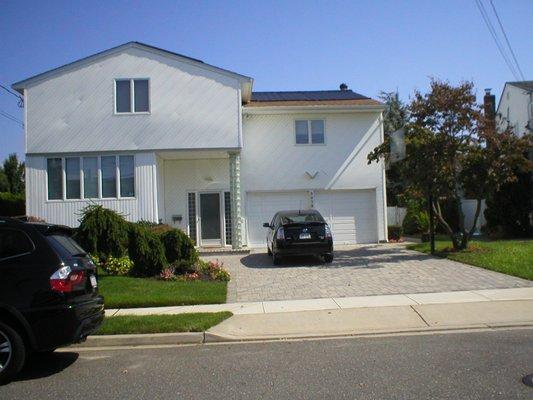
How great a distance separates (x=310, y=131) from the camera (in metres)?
20.5

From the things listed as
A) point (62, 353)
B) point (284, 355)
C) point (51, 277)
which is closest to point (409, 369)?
point (284, 355)

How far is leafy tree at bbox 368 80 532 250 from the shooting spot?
15102mm

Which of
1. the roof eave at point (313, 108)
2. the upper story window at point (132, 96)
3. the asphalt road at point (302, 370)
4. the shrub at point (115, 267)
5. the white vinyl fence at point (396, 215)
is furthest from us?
the white vinyl fence at point (396, 215)

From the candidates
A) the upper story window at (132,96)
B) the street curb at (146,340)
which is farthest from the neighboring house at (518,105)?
the street curb at (146,340)

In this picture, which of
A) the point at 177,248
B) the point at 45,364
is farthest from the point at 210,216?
the point at 45,364

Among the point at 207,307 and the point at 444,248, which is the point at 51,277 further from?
the point at 444,248

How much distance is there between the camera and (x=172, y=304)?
1019cm

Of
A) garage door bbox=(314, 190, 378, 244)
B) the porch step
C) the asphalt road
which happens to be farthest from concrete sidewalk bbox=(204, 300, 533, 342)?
garage door bbox=(314, 190, 378, 244)

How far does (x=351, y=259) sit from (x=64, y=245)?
10690 millimetres

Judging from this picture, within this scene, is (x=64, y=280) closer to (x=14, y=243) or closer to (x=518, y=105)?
(x=14, y=243)

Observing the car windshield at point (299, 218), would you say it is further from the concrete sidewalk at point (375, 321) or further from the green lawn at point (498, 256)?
the concrete sidewalk at point (375, 321)

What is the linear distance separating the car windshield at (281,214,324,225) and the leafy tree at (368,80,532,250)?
9.84 feet

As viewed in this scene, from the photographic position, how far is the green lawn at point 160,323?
8.04 meters

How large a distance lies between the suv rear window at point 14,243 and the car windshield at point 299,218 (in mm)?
9404
